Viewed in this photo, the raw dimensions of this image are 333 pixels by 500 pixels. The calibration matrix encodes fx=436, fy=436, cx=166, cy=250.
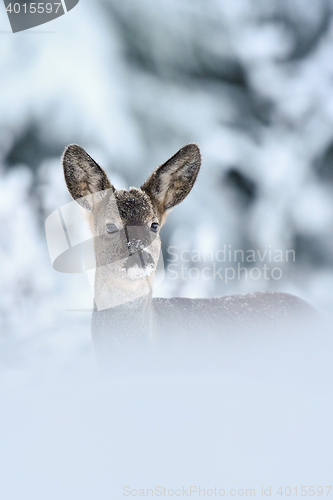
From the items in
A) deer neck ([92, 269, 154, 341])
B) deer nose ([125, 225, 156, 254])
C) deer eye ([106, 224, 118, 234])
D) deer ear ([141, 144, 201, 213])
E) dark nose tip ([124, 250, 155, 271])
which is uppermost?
deer ear ([141, 144, 201, 213])

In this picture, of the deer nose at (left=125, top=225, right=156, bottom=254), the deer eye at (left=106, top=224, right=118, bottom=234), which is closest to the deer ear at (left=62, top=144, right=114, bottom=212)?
the deer eye at (left=106, top=224, right=118, bottom=234)

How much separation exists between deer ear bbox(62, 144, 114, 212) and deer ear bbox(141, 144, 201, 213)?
346 millimetres

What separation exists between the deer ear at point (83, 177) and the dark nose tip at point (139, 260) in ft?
2.11

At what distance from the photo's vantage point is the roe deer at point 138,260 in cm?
287

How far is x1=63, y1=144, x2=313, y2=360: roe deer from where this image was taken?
2.87 metres

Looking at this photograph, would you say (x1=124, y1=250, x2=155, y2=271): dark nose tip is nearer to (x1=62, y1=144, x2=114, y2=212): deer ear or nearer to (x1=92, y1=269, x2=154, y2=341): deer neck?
(x1=92, y1=269, x2=154, y2=341): deer neck

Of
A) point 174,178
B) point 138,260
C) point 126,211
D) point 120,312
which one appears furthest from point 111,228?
point 174,178

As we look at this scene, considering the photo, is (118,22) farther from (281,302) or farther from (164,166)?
(281,302)

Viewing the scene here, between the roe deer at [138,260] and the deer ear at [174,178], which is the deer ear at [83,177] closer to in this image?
the roe deer at [138,260]

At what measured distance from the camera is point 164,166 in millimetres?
3225

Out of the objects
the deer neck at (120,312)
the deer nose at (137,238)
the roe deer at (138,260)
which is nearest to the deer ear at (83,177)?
the roe deer at (138,260)

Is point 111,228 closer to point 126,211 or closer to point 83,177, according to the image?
point 126,211

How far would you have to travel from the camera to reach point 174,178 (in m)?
3.31

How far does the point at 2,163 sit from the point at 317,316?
3.45 meters
